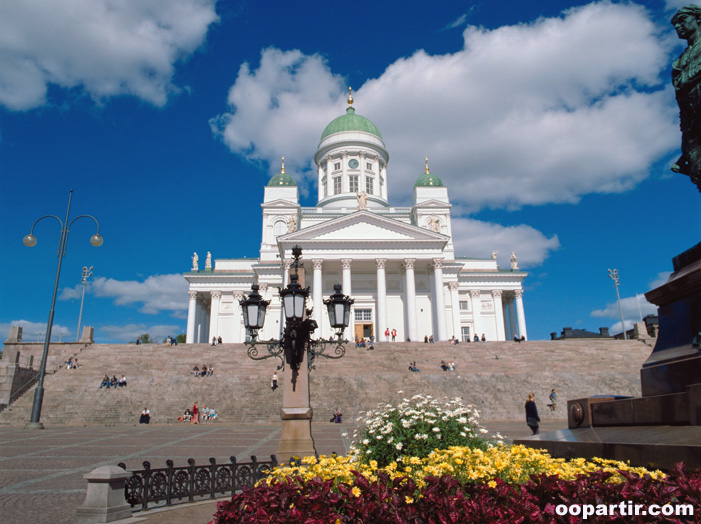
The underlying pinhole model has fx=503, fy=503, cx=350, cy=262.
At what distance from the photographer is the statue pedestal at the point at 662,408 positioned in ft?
17.6

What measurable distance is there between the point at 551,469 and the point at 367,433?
11.3ft

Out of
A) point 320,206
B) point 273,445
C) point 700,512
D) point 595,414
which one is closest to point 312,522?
point 700,512

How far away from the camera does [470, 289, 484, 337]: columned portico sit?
61.6 meters

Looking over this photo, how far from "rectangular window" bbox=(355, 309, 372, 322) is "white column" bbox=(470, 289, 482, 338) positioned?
15.3m

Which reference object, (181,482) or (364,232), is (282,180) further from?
(181,482)

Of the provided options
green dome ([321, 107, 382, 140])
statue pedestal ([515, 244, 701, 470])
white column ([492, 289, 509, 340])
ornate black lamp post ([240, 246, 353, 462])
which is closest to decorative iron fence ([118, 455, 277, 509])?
ornate black lamp post ([240, 246, 353, 462])

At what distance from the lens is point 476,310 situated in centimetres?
6216

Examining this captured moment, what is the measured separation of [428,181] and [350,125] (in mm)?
14739

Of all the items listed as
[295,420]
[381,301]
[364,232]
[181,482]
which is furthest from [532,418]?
[364,232]

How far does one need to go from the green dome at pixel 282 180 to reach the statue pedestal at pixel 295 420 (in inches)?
2383

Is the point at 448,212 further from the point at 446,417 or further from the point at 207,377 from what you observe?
the point at 446,417

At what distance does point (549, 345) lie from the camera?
131ft

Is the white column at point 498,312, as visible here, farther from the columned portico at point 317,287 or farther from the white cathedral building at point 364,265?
the columned portico at point 317,287

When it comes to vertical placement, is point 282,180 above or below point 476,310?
above
